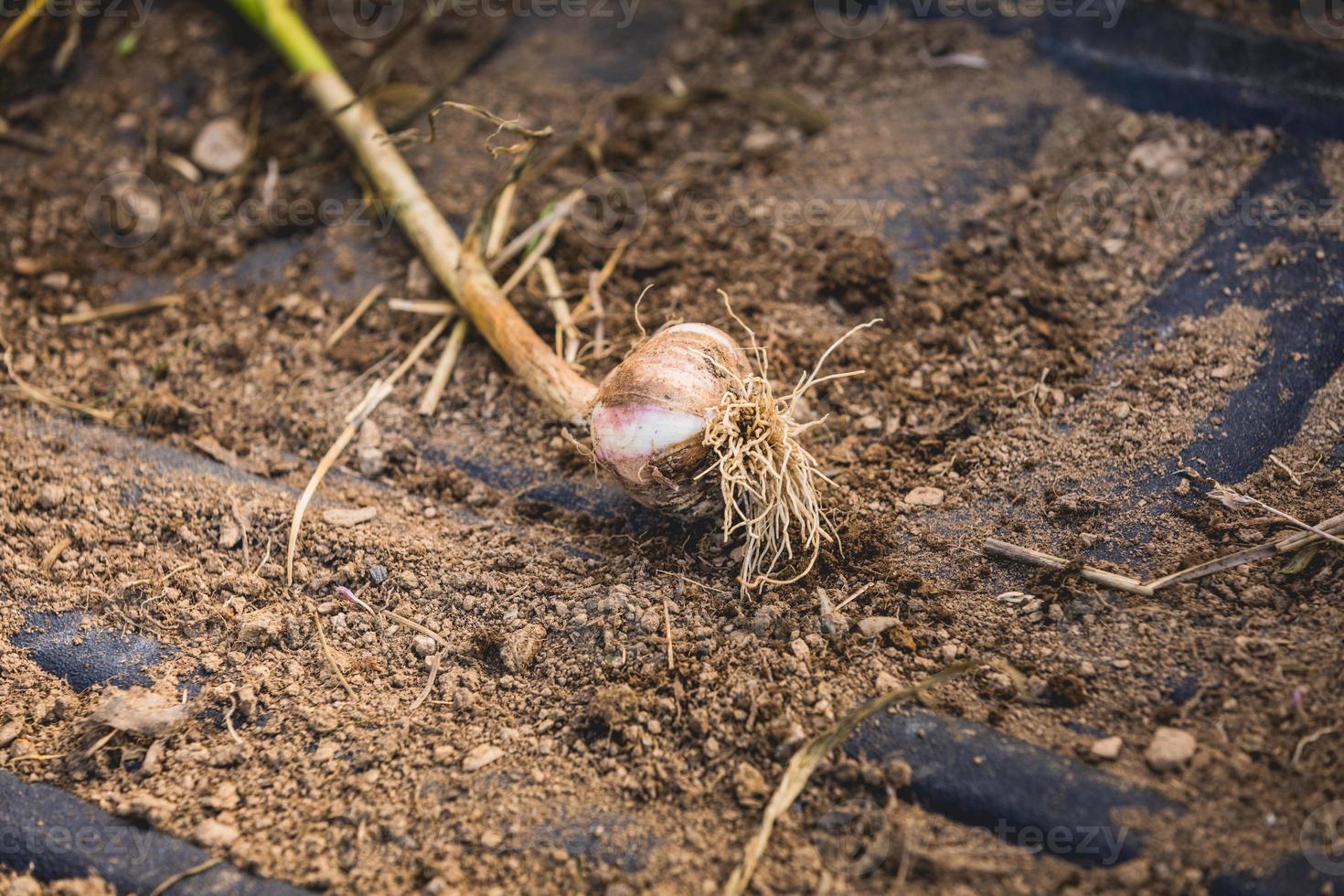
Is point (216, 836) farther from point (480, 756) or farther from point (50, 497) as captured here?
point (50, 497)

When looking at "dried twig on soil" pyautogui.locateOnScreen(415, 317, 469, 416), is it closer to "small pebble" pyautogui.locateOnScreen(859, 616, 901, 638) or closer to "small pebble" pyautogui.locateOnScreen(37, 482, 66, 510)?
"small pebble" pyautogui.locateOnScreen(37, 482, 66, 510)

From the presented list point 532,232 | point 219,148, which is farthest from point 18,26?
point 532,232

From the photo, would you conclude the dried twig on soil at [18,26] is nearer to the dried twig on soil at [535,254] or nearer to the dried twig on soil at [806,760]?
the dried twig on soil at [535,254]

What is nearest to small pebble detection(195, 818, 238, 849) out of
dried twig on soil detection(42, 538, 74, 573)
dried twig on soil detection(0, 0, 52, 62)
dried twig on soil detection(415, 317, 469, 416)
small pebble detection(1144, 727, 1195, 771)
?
dried twig on soil detection(42, 538, 74, 573)

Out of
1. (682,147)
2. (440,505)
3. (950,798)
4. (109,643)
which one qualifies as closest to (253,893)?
(109,643)

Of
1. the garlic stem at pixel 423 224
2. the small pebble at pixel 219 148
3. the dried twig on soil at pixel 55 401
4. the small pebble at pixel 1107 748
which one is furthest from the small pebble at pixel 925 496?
the small pebble at pixel 219 148

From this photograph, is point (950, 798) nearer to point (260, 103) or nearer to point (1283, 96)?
point (1283, 96)
